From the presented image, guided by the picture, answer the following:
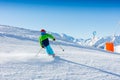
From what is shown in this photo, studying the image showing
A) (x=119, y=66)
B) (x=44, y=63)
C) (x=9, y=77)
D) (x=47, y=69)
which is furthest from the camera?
(x=119, y=66)

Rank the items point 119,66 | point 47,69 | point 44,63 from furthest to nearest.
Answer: point 119,66 < point 44,63 < point 47,69

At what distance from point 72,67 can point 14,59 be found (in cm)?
328

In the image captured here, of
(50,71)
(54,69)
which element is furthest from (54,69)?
(50,71)

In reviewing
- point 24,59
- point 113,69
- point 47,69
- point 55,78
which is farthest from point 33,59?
point 113,69

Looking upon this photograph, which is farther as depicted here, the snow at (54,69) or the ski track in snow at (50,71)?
the snow at (54,69)

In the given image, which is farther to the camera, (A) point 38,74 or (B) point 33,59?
(B) point 33,59

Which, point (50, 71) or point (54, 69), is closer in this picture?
point (50, 71)

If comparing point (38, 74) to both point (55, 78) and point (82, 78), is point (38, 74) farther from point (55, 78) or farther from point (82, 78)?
point (82, 78)

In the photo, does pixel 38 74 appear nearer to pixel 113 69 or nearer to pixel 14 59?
pixel 14 59

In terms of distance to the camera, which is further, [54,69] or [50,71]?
[54,69]

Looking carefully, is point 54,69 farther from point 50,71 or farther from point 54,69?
point 50,71

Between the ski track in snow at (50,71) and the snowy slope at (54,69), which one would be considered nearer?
the ski track in snow at (50,71)

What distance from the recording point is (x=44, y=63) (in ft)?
50.6

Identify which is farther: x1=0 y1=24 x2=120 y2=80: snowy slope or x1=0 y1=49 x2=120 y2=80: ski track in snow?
x1=0 y1=24 x2=120 y2=80: snowy slope
